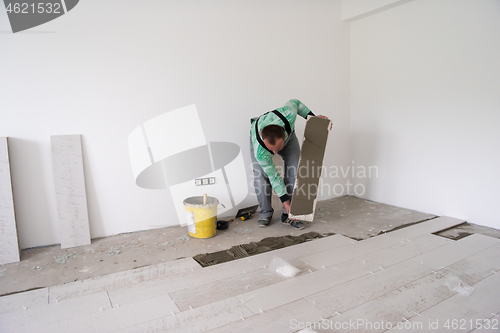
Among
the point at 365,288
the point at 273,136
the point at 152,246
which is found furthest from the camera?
the point at 152,246

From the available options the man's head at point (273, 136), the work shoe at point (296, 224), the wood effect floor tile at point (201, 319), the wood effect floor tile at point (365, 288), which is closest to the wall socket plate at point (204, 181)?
the work shoe at point (296, 224)

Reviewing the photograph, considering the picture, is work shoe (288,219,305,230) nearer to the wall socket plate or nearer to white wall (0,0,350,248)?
white wall (0,0,350,248)

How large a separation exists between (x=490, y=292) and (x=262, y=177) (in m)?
1.99

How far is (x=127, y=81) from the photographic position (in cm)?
290

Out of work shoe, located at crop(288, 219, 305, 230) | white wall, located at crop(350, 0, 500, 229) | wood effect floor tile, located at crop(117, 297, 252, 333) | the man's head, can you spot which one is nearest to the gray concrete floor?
work shoe, located at crop(288, 219, 305, 230)

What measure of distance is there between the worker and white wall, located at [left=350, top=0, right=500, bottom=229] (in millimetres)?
1368

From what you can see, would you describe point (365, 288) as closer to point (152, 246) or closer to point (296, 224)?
point (296, 224)

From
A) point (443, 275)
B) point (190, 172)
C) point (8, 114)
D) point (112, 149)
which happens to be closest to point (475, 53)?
point (443, 275)

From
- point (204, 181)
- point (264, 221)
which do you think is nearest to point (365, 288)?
point (264, 221)

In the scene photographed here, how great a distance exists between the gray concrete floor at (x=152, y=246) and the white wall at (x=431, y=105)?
39 cm

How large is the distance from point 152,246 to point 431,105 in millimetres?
3120

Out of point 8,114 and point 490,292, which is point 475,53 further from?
point 8,114

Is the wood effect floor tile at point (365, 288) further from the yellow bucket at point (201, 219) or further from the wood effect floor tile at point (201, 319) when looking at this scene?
the yellow bucket at point (201, 219)

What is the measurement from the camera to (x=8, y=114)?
8.27 ft
